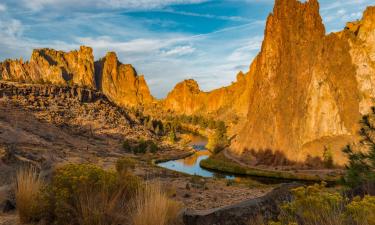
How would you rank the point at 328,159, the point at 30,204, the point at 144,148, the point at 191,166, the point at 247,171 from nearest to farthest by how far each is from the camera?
the point at 30,204, the point at 328,159, the point at 247,171, the point at 191,166, the point at 144,148

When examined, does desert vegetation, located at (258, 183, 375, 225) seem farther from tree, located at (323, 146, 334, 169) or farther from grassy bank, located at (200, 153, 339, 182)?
tree, located at (323, 146, 334, 169)

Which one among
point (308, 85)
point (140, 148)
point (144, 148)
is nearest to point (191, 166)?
point (140, 148)

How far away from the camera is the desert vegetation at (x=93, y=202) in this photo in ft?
18.8

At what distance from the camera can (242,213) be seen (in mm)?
5742

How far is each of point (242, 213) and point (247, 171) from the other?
55174mm

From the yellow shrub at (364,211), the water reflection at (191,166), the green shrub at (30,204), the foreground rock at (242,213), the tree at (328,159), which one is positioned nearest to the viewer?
the yellow shrub at (364,211)

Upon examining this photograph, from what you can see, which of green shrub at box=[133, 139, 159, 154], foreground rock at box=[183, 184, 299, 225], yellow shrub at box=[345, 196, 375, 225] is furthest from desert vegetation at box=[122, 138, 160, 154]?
yellow shrub at box=[345, 196, 375, 225]

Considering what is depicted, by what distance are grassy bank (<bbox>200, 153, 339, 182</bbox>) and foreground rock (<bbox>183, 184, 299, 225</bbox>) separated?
4625 cm

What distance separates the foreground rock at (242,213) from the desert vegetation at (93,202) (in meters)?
0.61

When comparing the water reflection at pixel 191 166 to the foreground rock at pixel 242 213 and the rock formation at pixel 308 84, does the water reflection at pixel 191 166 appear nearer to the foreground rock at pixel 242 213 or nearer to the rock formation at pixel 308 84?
the rock formation at pixel 308 84

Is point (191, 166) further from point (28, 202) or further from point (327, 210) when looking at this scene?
point (327, 210)

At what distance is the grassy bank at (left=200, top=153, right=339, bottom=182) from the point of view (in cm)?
5275

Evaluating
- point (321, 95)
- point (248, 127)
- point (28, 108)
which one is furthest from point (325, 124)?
point (28, 108)

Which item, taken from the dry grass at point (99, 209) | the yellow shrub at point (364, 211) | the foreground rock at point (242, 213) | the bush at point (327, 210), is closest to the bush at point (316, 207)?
the bush at point (327, 210)
